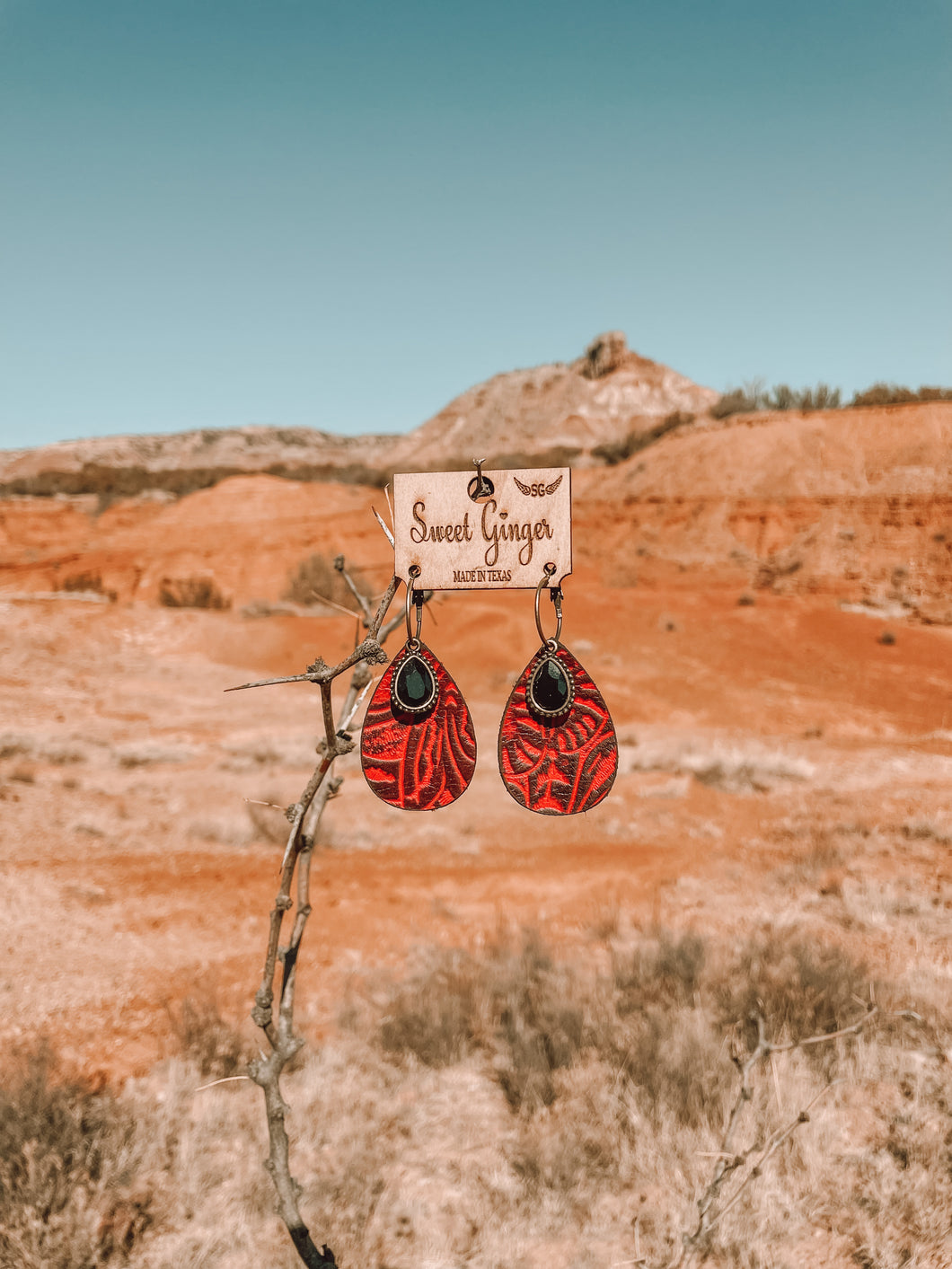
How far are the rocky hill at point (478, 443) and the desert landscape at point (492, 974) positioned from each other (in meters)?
25.7

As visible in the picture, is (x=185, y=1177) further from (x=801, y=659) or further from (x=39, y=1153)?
(x=801, y=659)

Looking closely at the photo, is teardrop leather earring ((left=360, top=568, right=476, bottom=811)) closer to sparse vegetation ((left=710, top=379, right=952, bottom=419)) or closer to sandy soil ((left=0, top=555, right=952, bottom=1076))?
sandy soil ((left=0, top=555, right=952, bottom=1076))

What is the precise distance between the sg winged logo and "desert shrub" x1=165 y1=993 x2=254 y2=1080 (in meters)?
3.57

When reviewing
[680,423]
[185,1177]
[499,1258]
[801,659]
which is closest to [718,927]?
[499,1258]

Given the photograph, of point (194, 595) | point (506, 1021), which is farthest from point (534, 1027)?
point (194, 595)

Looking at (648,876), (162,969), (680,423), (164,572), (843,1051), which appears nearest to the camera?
(843,1051)

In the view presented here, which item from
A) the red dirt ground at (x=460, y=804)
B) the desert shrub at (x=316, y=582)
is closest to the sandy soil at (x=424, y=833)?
the red dirt ground at (x=460, y=804)

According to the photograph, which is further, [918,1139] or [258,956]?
[258,956]

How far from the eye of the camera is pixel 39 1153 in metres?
3.09

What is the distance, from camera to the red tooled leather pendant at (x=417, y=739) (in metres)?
1.56

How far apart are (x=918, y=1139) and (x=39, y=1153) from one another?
3515 millimetres

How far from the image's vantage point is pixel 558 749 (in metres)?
1.62

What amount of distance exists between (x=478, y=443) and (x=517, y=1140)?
61053 millimetres

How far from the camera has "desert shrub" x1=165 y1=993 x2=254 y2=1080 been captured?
396cm
